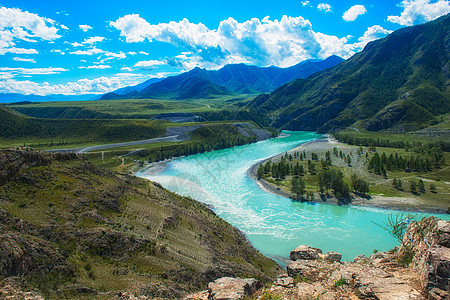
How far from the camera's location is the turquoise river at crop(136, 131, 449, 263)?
129 ft

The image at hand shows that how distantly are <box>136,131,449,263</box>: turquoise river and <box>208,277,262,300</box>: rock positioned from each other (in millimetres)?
24604

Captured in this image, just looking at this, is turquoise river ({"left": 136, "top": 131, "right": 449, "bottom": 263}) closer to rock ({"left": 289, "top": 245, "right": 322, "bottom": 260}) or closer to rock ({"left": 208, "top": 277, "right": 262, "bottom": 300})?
rock ({"left": 289, "top": 245, "right": 322, "bottom": 260})

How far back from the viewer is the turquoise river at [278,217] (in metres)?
39.2

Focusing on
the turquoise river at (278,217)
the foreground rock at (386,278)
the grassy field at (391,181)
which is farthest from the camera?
the grassy field at (391,181)

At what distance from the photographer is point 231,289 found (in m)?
12.3

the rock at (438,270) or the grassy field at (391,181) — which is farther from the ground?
the rock at (438,270)

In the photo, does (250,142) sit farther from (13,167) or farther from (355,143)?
(13,167)

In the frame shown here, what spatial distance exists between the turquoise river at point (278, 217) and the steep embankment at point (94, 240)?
37.5ft

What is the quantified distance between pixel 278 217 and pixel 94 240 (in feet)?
124

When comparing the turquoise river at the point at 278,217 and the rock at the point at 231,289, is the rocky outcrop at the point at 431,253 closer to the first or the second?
the rock at the point at 231,289

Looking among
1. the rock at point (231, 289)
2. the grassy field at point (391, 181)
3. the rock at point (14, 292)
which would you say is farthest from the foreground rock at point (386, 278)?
the grassy field at point (391, 181)

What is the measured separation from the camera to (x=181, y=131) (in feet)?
501

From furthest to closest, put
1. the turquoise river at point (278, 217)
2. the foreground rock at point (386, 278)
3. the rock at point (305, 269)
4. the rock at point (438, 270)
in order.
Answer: the turquoise river at point (278, 217) < the rock at point (305, 269) < the foreground rock at point (386, 278) < the rock at point (438, 270)

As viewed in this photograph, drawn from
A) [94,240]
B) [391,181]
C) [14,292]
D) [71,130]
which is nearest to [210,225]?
[94,240]
